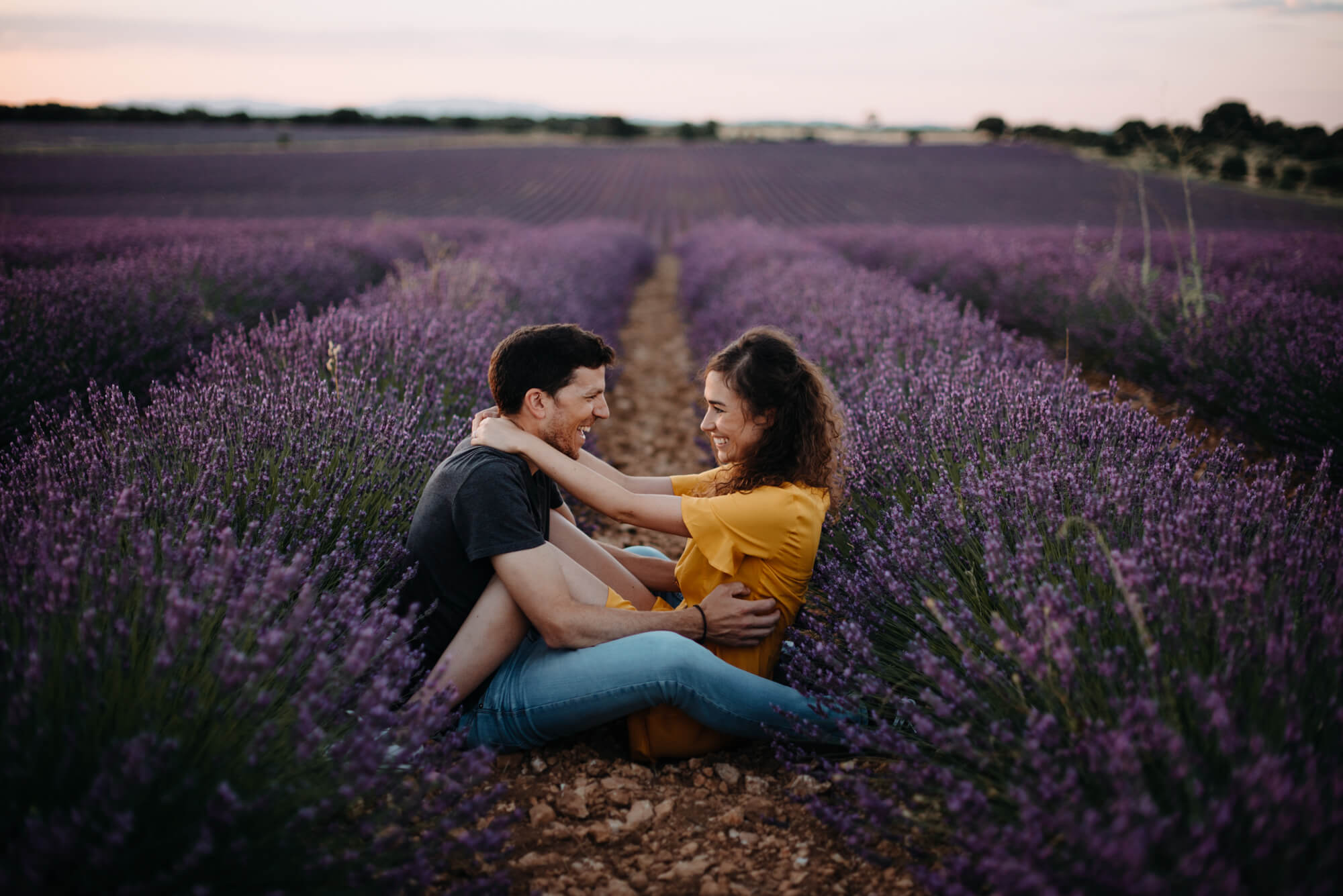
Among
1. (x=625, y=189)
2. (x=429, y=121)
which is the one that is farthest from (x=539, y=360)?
(x=429, y=121)

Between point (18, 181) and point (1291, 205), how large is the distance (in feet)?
86.7

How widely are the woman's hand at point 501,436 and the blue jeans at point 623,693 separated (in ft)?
1.80

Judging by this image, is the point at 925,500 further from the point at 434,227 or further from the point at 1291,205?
the point at 1291,205

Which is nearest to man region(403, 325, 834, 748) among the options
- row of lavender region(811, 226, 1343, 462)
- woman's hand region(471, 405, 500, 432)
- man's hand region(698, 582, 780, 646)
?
man's hand region(698, 582, 780, 646)

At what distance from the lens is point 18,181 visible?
1584cm

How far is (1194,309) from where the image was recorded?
546 centimetres

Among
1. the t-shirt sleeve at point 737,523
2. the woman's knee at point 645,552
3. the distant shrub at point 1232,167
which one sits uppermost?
the distant shrub at point 1232,167

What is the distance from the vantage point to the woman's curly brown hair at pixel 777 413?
2.02 meters

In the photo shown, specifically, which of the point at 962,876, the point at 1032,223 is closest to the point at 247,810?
the point at 962,876

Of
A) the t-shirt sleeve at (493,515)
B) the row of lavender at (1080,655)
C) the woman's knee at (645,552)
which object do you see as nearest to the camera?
the row of lavender at (1080,655)

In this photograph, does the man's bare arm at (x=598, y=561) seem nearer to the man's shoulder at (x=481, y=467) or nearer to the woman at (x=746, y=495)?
the woman at (x=746, y=495)

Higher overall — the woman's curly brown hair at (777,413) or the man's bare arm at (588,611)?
the woman's curly brown hair at (777,413)

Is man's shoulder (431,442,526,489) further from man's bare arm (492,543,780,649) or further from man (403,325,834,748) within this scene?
man's bare arm (492,543,780,649)

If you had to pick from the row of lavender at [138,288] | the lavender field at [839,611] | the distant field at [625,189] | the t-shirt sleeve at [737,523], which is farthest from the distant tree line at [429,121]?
the t-shirt sleeve at [737,523]
